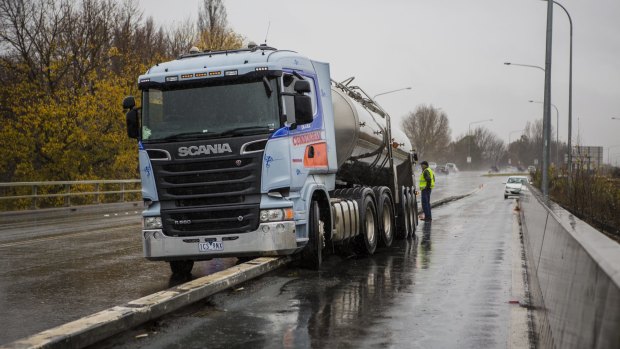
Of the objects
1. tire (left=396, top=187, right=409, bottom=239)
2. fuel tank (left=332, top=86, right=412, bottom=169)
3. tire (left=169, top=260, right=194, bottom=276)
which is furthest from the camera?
tire (left=396, top=187, right=409, bottom=239)

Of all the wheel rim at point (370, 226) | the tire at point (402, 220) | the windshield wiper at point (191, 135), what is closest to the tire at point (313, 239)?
the windshield wiper at point (191, 135)

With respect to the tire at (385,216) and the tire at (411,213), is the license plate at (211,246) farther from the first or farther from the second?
the tire at (411,213)

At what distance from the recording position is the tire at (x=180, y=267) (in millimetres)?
10922

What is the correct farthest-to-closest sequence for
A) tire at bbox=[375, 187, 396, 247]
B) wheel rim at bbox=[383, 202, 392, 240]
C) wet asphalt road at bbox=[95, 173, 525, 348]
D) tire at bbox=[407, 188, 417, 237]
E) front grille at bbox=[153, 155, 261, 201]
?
tire at bbox=[407, 188, 417, 237] < wheel rim at bbox=[383, 202, 392, 240] < tire at bbox=[375, 187, 396, 247] < front grille at bbox=[153, 155, 261, 201] < wet asphalt road at bbox=[95, 173, 525, 348]

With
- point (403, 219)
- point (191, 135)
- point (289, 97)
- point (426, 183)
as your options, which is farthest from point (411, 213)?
point (191, 135)

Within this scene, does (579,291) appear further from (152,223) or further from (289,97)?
(152,223)

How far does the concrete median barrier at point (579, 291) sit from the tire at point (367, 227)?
606 cm

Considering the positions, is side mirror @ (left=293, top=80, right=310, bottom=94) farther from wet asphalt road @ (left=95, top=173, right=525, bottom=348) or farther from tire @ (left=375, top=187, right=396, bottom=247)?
tire @ (left=375, top=187, right=396, bottom=247)

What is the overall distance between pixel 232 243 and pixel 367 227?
172 inches

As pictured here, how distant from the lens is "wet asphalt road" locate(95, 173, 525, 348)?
652cm

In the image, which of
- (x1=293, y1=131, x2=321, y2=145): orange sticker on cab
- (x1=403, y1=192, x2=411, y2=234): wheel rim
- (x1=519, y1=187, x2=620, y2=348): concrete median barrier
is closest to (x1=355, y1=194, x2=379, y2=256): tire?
(x1=293, y1=131, x2=321, y2=145): orange sticker on cab

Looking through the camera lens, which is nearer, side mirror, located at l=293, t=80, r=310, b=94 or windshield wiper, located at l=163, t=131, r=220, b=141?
windshield wiper, located at l=163, t=131, r=220, b=141

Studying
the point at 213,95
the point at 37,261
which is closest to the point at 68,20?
the point at 37,261

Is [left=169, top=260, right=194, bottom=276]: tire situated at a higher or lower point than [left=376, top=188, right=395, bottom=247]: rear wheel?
lower
